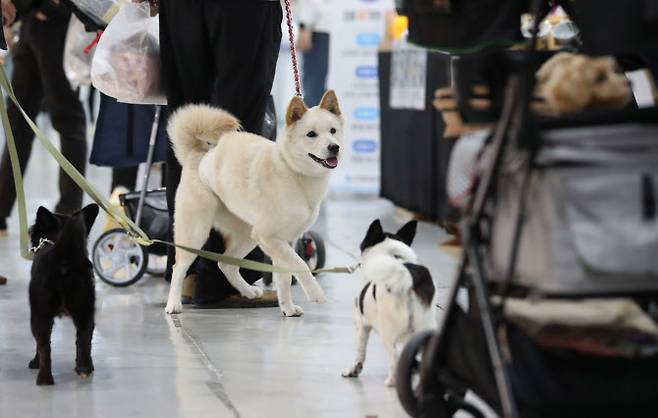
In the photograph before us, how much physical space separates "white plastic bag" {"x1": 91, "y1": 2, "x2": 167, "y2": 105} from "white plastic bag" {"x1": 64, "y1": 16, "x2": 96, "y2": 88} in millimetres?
1379

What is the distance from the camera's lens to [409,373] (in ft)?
8.95

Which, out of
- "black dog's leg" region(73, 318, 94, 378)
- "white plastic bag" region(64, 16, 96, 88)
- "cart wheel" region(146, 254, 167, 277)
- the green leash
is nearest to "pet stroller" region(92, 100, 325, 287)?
"cart wheel" region(146, 254, 167, 277)

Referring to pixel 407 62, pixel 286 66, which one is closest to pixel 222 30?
pixel 407 62

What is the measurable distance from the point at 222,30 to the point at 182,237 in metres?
0.86

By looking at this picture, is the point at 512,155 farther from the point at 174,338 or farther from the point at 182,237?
the point at 182,237

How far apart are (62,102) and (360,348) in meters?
3.61

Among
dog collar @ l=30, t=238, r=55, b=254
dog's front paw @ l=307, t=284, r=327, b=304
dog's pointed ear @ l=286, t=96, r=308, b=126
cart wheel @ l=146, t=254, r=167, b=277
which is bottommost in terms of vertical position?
cart wheel @ l=146, t=254, r=167, b=277

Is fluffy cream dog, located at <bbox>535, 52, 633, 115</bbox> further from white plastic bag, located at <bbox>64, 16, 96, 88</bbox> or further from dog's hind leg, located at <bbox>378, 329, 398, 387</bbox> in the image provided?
white plastic bag, located at <bbox>64, 16, 96, 88</bbox>

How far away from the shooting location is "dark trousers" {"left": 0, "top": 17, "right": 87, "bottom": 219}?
6.39 metres

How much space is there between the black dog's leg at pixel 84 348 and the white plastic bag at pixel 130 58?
1.57 m

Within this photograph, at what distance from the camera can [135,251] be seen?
5348 mm

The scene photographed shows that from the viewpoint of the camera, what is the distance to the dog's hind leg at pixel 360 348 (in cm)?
347

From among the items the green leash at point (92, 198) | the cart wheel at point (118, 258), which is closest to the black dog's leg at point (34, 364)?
the green leash at point (92, 198)

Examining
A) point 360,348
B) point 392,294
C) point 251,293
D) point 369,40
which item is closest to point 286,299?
point 251,293
